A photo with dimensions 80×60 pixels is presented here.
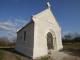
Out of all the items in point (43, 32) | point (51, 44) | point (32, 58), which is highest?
point (43, 32)

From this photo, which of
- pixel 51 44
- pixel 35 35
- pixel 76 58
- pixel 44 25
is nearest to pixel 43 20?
pixel 44 25

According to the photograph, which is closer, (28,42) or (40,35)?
(40,35)

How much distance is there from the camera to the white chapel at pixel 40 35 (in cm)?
2067

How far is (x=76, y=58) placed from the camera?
61.1ft

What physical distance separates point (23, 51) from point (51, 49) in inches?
158

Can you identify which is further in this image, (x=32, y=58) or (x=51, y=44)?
(x=51, y=44)

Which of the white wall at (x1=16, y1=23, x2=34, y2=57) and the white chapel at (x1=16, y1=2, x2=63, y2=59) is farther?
the white wall at (x1=16, y1=23, x2=34, y2=57)

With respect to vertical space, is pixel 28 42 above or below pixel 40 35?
below

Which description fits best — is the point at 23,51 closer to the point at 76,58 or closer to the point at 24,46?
the point at 24,46

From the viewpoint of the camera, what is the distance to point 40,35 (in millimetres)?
21281

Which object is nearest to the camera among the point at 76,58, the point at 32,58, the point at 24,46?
the point at 76,58

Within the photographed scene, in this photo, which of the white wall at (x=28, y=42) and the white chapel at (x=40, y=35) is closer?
the white chapel at (x=40, y=35)

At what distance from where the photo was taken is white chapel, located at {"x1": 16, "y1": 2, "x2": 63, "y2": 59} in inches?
814

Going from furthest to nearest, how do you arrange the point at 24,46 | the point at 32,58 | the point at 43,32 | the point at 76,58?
1. the point at 24,46
2. the point at 43,32
3. the point at 32,58
4. the point at 76,58
